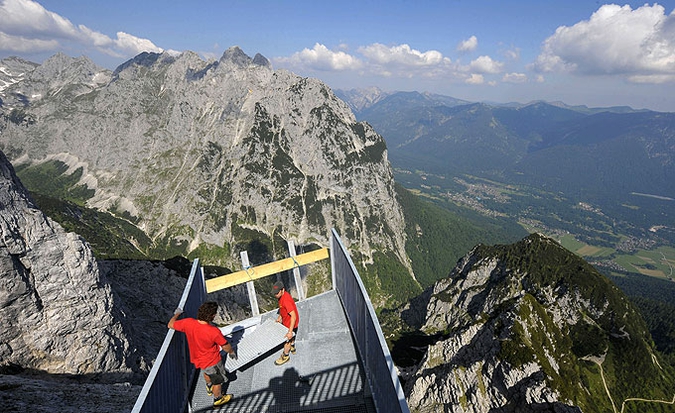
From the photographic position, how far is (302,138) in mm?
195250

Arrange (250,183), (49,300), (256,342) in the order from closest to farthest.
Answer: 1. (256,342)
2. (49,300)
3. (250,183)

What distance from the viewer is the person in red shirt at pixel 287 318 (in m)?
8.81

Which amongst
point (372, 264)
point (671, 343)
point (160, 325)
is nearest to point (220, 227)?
point (372, 264)

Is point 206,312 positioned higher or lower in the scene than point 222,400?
higher

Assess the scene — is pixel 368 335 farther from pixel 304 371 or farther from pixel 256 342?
pixel 256 342

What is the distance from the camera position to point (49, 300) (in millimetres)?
23141

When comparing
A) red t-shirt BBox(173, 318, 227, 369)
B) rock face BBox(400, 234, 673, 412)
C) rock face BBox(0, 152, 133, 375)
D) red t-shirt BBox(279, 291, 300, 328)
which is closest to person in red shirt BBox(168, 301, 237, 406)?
red t-shirt BBox(173, 318, 227, 369)

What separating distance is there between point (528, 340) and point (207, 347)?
50.4 metres

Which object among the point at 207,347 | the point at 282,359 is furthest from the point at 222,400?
the point at 282,359

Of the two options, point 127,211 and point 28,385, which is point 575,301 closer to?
point 28,385

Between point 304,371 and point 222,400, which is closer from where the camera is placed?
point 222,400

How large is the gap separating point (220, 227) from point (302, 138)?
227ft

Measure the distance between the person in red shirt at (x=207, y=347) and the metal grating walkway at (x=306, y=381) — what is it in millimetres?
334

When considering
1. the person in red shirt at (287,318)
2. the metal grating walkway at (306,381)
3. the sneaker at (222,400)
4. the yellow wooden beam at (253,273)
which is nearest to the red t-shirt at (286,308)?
the person in red shirt at (287,318)
